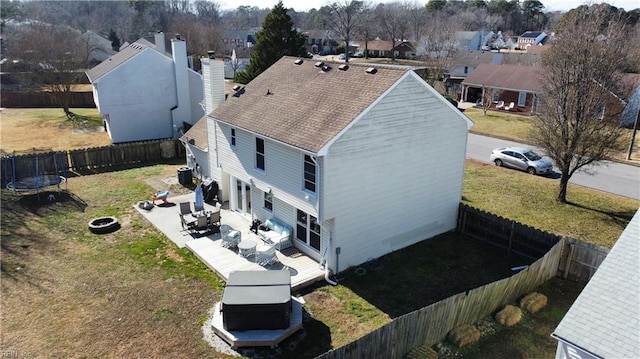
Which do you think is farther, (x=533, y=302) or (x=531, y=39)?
(x=531, y=39)

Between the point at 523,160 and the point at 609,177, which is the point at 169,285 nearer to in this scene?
the point at 523,160

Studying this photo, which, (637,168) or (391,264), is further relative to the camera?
(637,168)

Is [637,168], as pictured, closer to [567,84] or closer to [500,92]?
[567,84]

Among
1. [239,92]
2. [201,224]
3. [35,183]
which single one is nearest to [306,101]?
[239,92]

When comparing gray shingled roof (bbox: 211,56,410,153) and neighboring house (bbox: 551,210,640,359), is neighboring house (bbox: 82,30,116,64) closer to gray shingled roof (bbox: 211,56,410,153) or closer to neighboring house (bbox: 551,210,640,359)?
gray shingled roof (bbox: 211,56,410,153)

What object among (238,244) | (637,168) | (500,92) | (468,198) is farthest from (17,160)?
(500,92)

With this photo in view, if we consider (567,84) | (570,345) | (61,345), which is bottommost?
(61,345)

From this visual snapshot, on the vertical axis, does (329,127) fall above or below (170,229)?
above
